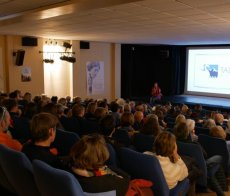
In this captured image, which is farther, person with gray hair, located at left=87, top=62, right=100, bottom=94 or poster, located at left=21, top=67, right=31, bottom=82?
person with gray hair, located at left=87, top=62, right=100, bottom=94

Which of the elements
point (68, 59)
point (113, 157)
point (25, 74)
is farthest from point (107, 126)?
point (68, 59)

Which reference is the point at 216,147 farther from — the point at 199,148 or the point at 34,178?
the point at 34,178

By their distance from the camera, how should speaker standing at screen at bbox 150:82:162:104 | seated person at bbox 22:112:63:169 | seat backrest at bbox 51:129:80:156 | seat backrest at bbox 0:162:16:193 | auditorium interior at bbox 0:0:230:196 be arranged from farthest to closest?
speaker standing at screen at bbox 150:82:162:104 < auditorium interior at bbox 0:0:230:196 < seat backrest at bbox 51:129:80:156 < seat backrest at bbox 0:162:16:193 < seated person at bbox 22:112:63:169

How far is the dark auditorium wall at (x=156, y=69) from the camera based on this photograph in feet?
51.6

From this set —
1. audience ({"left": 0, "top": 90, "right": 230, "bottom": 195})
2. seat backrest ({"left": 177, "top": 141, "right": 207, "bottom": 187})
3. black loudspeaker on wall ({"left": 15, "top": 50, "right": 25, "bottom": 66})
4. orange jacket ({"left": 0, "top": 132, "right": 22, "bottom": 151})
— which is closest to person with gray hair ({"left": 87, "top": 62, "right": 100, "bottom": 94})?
black loudspeaker on wall ({"left": 15, "top": 50, "right": 25, "bottom": 66})

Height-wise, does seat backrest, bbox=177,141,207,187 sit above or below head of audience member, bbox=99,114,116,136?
below

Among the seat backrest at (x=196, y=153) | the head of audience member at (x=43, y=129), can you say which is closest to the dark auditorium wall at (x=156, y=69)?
the seat backrest at (x=196, y=153)

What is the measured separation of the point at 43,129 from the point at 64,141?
1.01 metres

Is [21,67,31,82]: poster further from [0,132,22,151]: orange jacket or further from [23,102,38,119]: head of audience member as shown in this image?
[0,132,22,151]: orange jacket

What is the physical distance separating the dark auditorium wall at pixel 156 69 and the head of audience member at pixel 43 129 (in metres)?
12.5

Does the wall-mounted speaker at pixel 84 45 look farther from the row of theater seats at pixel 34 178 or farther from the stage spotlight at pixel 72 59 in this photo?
the row of theater seats at pixel 34 178

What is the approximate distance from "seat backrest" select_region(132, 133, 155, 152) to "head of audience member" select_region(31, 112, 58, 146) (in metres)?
1.52

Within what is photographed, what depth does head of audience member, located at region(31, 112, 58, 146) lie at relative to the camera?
2.68m

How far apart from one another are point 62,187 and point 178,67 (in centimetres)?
1485
